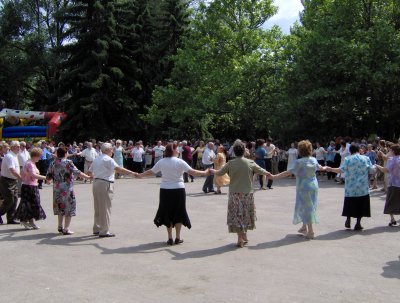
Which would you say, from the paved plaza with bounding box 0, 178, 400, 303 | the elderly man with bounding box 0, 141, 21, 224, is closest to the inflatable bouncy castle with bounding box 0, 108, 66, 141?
the elderly man with bounding box 0, 141, 21, 224

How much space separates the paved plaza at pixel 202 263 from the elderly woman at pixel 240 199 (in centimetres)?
34

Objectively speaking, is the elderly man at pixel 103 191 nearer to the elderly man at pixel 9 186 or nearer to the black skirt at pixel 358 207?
the elderly man at pixel 9 186

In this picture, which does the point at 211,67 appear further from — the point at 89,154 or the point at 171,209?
the point at 171,209

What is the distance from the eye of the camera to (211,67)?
112ft

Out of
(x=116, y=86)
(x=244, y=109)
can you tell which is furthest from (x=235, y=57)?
(x=116, y=86)

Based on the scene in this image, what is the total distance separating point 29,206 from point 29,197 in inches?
7.6

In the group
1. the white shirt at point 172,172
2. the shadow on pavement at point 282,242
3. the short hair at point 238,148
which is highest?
the short hair at point 238,148

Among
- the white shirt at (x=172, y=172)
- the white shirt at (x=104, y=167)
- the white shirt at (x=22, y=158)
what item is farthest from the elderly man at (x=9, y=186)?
the white shirt at (x=172, y=172)

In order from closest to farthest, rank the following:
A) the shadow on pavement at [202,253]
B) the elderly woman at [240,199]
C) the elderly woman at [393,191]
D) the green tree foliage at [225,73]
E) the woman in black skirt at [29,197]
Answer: the shadow on pavement at [202,253] < the elderly woman at [240,199] < the woman in black skirt at [29,197] < the elderly woman at [393,191] < the green tree foliage at [225,73]

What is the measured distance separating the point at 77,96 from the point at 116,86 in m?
2.90

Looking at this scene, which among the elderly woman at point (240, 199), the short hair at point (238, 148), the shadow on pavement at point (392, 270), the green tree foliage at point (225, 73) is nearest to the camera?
the shadow on pavement at point (392, 270)

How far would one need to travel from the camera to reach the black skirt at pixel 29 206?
10406 millimetres

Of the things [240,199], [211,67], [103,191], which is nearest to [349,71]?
[211,67]

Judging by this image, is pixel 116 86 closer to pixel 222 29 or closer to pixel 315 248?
pixel 222 29
